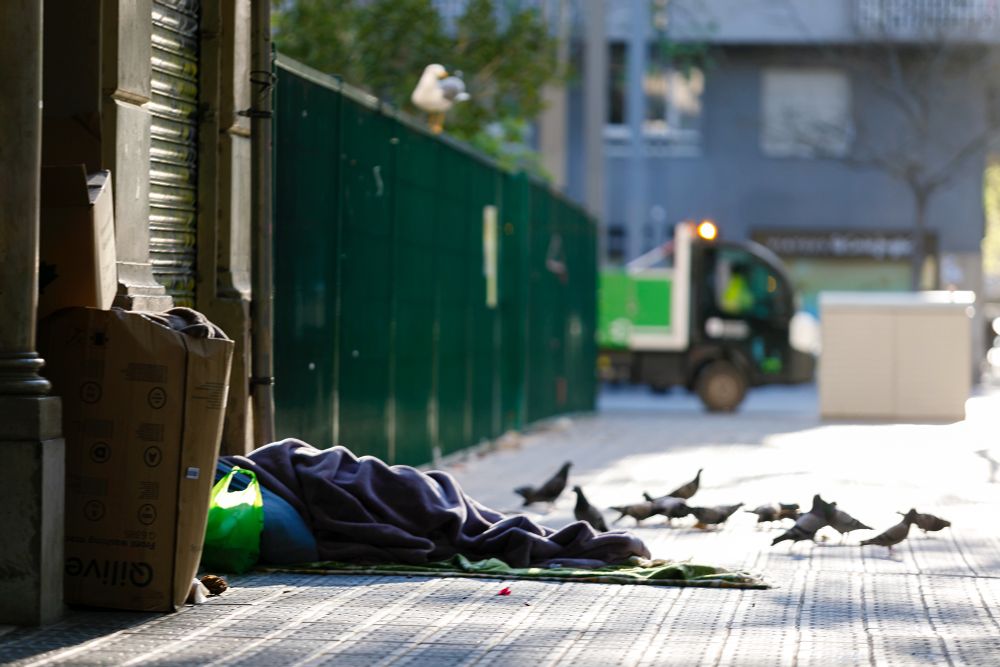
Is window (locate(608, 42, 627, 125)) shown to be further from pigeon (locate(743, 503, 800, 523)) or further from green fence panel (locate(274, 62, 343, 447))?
pigeon (locate(743, 503, 800, 523))

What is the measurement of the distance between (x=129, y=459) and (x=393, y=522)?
1.87 metres

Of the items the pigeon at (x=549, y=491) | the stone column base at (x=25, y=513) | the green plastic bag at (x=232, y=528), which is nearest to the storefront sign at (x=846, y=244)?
the pigeon at (x=549, y=491)

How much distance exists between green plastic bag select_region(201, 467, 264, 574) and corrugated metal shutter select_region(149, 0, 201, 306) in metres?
1.35

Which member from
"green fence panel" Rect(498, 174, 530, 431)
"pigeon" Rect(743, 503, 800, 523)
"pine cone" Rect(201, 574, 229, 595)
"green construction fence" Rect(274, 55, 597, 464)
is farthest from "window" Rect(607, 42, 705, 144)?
"pine cone" Rect(201, 574, 229, 595)

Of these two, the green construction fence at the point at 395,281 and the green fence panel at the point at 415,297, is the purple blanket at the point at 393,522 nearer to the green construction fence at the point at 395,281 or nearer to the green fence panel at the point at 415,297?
the green construction fence at the point at 395,281

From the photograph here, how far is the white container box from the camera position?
23141 mm

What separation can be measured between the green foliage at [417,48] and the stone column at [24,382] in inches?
675

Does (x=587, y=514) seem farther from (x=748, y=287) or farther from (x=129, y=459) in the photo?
(x=748, y=287)

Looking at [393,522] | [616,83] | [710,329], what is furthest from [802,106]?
[393,522]

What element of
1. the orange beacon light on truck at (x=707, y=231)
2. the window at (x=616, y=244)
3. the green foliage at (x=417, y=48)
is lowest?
the orange beacon light on truck at (x=707, y=231)

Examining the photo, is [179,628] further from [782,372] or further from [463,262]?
[782,372]

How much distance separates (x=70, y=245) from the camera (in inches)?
277

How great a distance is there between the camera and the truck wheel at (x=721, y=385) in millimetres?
25094

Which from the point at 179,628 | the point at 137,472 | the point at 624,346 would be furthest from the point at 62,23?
the point at 624,346
